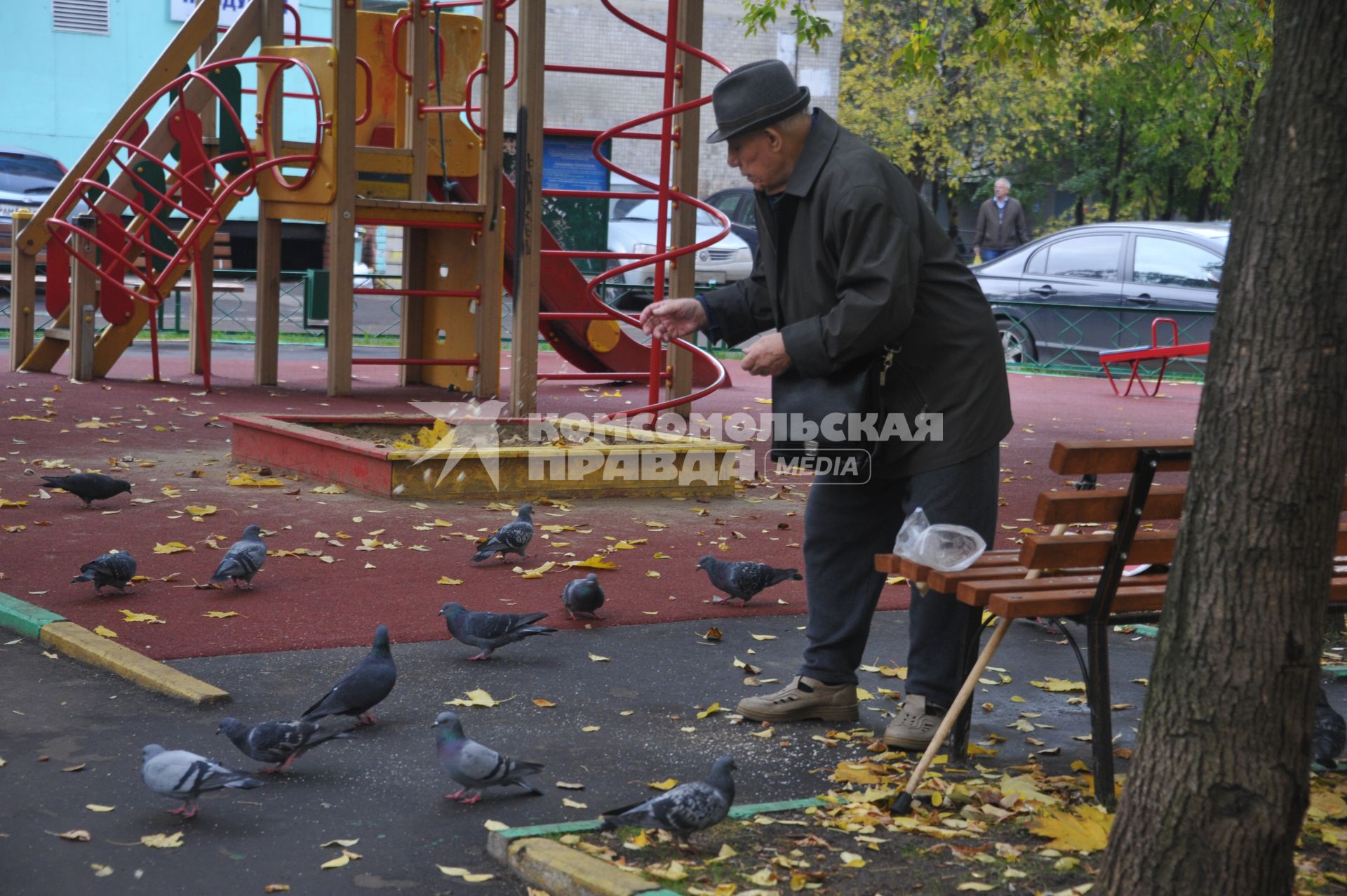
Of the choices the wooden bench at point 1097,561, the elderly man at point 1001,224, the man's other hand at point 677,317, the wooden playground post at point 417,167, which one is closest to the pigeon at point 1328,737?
the wooden bench at point 1097,561

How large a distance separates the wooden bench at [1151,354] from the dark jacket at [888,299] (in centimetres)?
1257

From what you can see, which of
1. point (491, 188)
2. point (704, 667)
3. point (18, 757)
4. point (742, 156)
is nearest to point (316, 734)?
point (18, 757)

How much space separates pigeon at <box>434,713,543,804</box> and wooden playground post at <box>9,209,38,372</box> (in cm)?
1207

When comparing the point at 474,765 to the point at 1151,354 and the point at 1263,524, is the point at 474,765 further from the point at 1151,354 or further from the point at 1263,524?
the point at 1151,354

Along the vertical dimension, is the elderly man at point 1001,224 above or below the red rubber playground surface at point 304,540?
above

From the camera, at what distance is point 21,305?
1473 cm

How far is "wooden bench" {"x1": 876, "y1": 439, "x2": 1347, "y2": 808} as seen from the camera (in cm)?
388

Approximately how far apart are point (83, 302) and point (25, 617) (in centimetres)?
881

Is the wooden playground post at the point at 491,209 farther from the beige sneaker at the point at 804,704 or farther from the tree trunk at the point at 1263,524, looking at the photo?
the tree trunk at the point at 1263,524

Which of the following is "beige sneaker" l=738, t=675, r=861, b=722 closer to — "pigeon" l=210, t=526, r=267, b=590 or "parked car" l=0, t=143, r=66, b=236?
"pigeon" l=210, t=526, r=267, b=590

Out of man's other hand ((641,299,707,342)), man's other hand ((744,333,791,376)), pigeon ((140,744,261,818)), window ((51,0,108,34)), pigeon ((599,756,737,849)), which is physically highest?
window ((51,0,108,34))

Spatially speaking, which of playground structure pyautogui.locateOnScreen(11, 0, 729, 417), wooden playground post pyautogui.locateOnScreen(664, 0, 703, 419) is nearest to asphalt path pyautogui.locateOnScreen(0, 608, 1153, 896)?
wooden playground post pyautogui.locateOnScreen(664, 0, 703, 419)

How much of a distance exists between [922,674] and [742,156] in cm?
165

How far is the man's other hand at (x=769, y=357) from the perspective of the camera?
4.42 m
